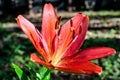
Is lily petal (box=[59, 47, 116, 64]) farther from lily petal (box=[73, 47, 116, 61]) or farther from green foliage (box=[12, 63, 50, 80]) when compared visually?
green foliage (box=[12, 63, 50, 80])

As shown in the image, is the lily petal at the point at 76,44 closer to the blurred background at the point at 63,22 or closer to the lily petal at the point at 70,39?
the lily petal at the point at 70,39

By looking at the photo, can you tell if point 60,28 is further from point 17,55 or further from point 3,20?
point 3,20

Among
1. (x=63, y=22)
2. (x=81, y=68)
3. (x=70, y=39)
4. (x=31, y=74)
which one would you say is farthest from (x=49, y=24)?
(x=63, y=22)

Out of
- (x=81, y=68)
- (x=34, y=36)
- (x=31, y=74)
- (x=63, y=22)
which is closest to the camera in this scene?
(x=81, y=68)

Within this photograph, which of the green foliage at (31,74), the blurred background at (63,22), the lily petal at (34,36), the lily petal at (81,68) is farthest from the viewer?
the blurred background at (63,22)

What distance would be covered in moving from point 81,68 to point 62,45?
0.26 meters

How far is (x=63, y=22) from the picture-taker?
8875 millimetres

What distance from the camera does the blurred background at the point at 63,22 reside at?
5059 mm

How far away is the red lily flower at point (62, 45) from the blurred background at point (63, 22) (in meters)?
1.29

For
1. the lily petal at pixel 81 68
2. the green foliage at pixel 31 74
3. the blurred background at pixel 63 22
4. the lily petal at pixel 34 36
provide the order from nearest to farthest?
the lily petal at pixel 81 68
the lily petal at pixel 34 36
the green foliage at pixel 31 74
the blurred background at pixel 63 22

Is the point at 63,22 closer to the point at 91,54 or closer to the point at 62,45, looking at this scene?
the point at 62,45

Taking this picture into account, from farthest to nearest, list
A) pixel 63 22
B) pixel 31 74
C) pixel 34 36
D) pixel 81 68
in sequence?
pixel 63 22, pixel 31 74, pixel 34 36, pixel 81 68

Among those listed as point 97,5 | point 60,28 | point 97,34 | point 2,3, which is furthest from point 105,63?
point 97,5

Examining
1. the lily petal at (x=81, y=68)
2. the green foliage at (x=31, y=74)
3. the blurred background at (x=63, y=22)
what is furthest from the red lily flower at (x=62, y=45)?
the blurred background at (x=63, y=22)
